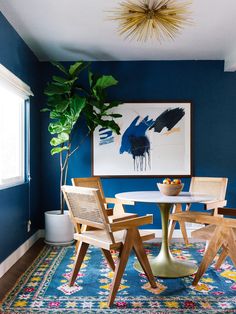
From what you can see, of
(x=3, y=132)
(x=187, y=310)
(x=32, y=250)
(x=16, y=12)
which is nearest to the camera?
(x=187, y=310)

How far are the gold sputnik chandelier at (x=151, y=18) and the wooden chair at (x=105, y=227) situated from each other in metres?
1.63

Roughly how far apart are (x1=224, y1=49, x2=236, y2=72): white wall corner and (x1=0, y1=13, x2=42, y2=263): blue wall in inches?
97.3

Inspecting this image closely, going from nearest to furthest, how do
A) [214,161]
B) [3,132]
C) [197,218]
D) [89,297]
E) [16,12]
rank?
[89,297] → [197,218] → [16,12] → [3,132] → [214,161]

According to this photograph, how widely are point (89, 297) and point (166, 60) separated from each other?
3256mm

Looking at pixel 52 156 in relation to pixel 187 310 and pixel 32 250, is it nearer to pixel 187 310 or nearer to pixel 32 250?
pixel 32 250

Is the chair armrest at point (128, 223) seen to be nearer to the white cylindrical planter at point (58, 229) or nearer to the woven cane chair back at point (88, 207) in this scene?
the woven cane chair back at point (88, 207)

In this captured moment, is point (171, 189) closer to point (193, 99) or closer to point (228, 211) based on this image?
point (228, 211)

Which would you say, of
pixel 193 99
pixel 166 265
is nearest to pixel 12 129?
pixel 166 265

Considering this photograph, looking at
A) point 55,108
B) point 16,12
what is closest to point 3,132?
point 55,108

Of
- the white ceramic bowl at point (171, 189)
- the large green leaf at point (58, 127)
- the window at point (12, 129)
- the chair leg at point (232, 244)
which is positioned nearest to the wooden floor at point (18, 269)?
the window at point (12, 129)

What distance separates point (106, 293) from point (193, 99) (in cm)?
294

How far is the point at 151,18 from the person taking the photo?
3.12 meters

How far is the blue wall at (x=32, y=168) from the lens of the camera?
128 inches

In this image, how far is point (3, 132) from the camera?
3545mm
